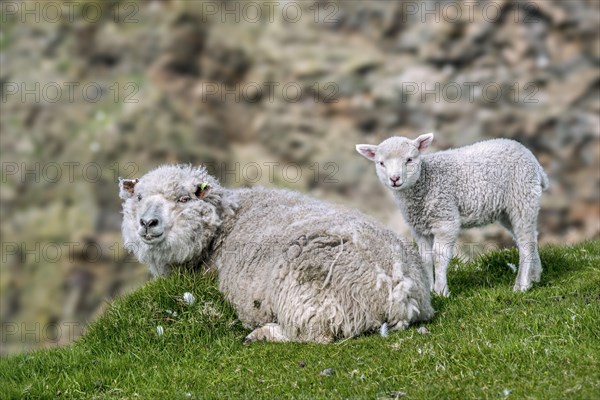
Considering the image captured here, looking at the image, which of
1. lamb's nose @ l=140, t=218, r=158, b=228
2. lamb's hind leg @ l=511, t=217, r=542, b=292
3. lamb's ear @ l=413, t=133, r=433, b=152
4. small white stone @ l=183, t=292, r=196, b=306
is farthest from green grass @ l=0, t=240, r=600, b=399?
lamb's ear @ l=413, t=133, r=433, b=152

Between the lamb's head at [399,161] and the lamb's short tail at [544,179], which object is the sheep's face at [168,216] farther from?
the lamb's short tail at [544,179]

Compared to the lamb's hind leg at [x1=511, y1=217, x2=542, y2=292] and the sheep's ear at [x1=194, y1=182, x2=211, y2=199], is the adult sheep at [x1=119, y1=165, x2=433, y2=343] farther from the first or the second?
the lamb's hind leg at [x1=511, y1=217, x2=542, y2=292]

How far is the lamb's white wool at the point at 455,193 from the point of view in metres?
7.92

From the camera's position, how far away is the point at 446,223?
26.1 feet

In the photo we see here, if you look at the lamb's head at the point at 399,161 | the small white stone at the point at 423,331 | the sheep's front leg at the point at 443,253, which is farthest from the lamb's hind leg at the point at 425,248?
the small white stone at the point at 423,331

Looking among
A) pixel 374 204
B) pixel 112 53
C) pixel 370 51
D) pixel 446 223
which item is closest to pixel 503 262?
pixel 446 223

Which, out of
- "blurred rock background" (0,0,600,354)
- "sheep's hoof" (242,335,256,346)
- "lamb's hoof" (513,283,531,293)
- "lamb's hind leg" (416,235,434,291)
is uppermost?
"lamb's hind leg" (416,235,434,291)

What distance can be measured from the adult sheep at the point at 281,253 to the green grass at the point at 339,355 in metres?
0.20

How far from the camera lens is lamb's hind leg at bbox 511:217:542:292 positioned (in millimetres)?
7996

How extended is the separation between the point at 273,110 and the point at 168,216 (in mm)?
11701

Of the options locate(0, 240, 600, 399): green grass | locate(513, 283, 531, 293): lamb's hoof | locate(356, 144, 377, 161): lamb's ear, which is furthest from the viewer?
locate(356, 144, 377, 161): lamb's ear

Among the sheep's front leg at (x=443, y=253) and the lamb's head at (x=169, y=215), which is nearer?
the lamb's head at (x=169, y=215)

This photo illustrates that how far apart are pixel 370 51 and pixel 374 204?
14.4 feet

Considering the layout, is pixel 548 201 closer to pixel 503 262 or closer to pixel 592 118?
pixel 592 118
